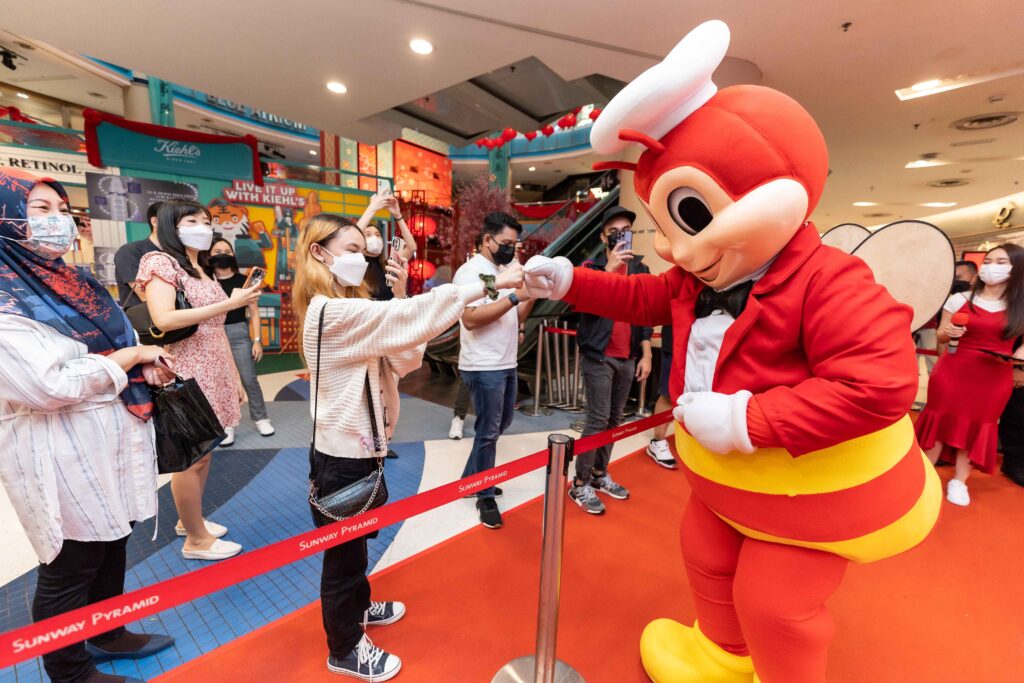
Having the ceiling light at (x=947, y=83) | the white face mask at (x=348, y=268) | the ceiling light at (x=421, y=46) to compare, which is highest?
the ceiling light at (x=421, y=46)

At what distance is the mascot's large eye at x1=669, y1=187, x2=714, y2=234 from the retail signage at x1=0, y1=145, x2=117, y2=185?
5919 millimetres

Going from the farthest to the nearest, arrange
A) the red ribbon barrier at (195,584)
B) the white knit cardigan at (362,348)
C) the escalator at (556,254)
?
the escalator at (556,254) → the white knit cardigan at (362,348) → the red ribbon barrier at (195,584)

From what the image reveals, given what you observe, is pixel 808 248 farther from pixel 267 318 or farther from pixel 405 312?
pixel 267 318

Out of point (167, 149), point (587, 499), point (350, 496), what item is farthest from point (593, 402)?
point (167, 149)

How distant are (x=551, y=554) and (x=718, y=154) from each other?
3.80ft

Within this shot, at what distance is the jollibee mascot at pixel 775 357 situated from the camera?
3.26 ft

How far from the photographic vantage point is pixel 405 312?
1.28 m

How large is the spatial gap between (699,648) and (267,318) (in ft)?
20.8

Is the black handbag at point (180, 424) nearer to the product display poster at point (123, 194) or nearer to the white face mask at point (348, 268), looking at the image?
the white face mask at point (348, 268)

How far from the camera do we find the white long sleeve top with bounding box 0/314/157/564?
1112mm

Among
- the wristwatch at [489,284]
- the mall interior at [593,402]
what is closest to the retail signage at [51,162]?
the mall interior at [593,402]

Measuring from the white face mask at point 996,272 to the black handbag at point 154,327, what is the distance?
4.16 m

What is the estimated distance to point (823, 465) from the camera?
1085mm

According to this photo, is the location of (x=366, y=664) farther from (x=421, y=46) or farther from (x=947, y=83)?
(x=947, y=83)
